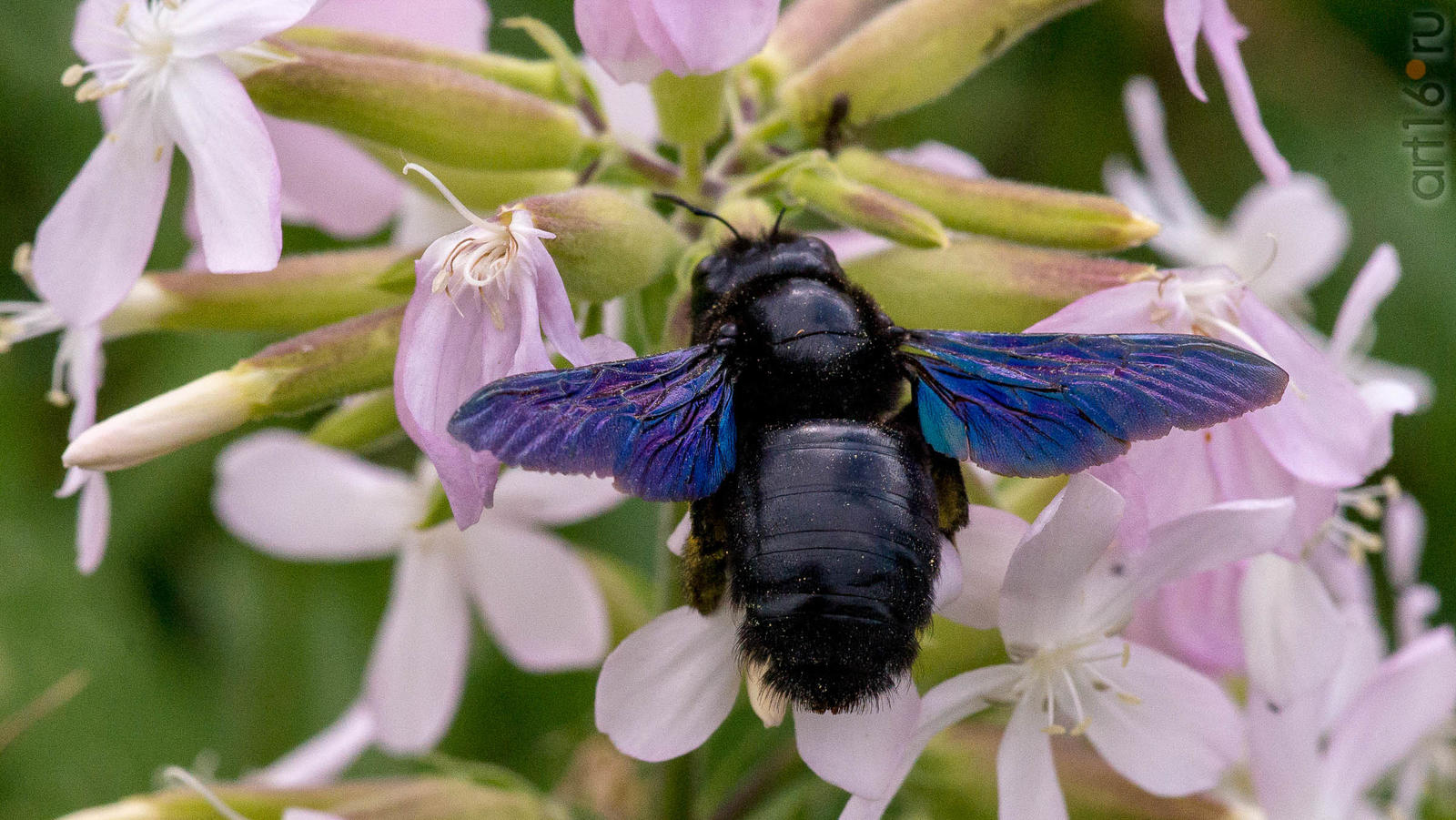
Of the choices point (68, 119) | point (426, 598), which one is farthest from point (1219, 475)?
point (68, 119)

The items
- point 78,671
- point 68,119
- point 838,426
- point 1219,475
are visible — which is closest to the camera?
point 838,426

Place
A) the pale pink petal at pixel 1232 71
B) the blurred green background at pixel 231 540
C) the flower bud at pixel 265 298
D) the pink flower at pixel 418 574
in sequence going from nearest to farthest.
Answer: the pale pink petal at pixel 1232 71
the flower bud at pixel 265 298
the pink flower at pixel 418 574
the blurred green background at pixel 231 540

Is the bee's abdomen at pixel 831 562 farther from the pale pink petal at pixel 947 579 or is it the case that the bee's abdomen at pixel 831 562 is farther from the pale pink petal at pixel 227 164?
the pale pink petal at pixel 227 164

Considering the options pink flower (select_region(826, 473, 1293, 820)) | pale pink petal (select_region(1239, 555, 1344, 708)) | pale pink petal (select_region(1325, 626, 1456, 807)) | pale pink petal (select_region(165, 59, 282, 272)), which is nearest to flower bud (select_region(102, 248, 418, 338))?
pale pink petal (select_region(165, 59, 282, 272))

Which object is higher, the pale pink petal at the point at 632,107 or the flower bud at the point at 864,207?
the flower bud at the point at 864,207

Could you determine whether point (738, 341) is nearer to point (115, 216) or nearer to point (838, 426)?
point (838, 426)

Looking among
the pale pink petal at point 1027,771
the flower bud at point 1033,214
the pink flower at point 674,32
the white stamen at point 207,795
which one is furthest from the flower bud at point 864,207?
the white stamen at point 207,795
